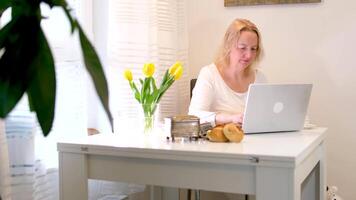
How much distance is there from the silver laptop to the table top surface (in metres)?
0.04

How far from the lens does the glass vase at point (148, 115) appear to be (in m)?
1.60

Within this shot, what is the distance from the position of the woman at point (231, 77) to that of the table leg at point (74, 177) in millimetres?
684

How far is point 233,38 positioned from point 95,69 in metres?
1.74

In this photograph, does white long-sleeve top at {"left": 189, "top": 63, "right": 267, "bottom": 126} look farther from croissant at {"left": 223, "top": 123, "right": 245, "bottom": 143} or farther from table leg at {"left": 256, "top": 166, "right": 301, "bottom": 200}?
table leg at {"left": 256, "top": 166, "right": 301, "bottom": 200}

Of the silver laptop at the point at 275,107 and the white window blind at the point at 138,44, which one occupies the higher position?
the white window blind at the point at 138,44

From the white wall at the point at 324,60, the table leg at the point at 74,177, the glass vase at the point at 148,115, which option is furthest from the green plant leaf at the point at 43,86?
the white wall at the point at 324,60

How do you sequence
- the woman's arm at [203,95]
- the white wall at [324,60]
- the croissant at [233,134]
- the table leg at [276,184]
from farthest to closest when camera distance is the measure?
1. the white wall at [324,60]
2. the woman's arm at [203,95]
3. the croissant at [233,134]
4. the table leg at [276,184]

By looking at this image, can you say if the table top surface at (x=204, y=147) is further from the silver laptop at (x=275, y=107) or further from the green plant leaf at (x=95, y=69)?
the green plant leaf at (x=95, y=69)

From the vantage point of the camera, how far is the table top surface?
1.16 metres

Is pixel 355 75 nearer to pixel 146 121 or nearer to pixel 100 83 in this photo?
pixel 146 121

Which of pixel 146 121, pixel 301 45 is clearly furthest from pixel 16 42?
pixel 301 45

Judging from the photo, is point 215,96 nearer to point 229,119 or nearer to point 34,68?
point 229,119

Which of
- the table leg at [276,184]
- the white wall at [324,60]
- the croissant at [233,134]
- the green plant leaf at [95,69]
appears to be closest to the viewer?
the green plant leaf at [95,69]

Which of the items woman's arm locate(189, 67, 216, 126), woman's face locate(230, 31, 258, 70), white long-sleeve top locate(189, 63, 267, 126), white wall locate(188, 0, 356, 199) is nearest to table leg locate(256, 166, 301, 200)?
woman's arm locate(189, 67, 216, 126)
